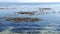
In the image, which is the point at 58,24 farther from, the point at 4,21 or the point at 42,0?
the point at 42,0

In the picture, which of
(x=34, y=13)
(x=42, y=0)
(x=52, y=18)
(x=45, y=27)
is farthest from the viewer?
(x=42, y=0)

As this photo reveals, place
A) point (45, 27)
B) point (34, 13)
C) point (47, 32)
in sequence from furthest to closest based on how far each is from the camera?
point (34, 13) → point (45, 27) → point (47, 32)

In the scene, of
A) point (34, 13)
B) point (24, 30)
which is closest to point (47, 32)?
point (24, 30)

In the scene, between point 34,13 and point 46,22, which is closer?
point 46,22

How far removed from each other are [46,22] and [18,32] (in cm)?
→ 92

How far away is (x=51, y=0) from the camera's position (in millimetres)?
5176

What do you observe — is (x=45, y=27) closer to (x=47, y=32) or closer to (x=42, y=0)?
(x=47, y=32)

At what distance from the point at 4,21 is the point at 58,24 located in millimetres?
1414

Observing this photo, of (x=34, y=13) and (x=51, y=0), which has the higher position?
(x=51, y=0)

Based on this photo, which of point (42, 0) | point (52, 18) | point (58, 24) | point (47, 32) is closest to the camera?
point (47, 32)

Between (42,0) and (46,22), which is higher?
(42,0)

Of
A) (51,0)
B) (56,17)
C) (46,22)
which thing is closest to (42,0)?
(51,0)

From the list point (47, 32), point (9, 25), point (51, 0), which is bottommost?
point (47, 32)

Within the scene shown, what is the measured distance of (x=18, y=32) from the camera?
305cm
